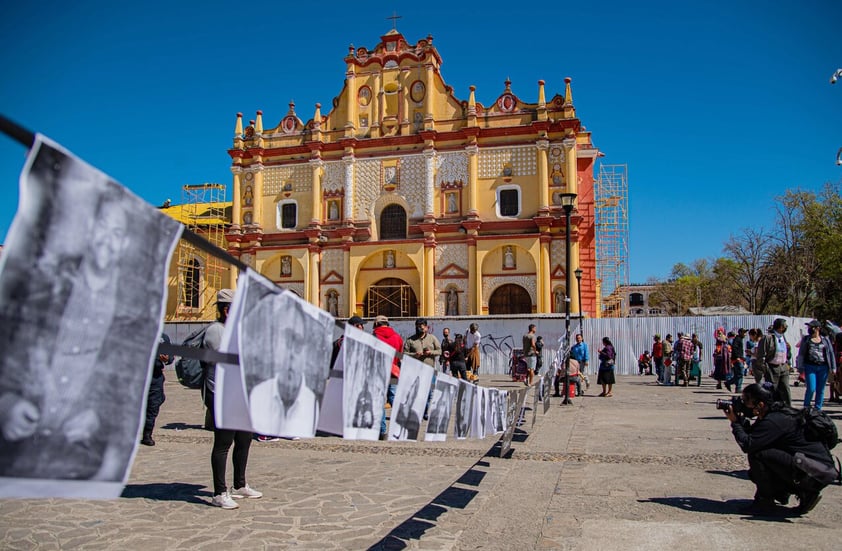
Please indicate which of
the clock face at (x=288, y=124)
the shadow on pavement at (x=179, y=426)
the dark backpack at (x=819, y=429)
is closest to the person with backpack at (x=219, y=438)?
the dark backpack at (x=819, y=429)

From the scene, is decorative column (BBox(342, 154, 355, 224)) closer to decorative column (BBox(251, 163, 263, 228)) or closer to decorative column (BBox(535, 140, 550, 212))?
decorative column (BBox(251, 163, 263, 228))

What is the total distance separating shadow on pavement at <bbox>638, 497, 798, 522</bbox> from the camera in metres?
5.15

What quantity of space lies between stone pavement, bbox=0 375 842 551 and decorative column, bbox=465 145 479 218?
23.9m

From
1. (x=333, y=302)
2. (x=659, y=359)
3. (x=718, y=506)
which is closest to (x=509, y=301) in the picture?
(x=333, y=302)

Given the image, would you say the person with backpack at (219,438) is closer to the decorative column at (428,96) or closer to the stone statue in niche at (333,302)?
the stone statue in niche at (333,302)

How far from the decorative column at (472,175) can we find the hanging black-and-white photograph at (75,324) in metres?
30.5

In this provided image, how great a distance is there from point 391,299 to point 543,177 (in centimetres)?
980

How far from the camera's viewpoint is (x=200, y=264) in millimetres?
37031

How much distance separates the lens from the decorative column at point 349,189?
33847 mm

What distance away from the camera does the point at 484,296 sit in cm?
3189

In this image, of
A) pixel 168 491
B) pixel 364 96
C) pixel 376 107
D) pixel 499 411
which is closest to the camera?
pixel 168 491

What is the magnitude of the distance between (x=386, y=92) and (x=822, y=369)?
28.2 m

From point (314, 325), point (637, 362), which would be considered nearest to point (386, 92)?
point (637, 362)

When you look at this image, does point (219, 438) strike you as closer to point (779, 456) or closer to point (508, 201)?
point (779, 456)
